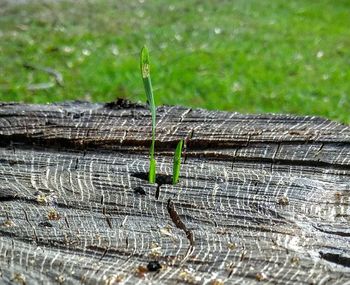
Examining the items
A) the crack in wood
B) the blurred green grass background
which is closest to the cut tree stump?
the crack in wood

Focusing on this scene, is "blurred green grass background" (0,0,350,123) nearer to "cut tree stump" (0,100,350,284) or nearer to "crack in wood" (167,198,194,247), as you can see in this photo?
"cut tree stump" (0,100,350,284)

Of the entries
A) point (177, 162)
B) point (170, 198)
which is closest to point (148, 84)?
point (177, 162)

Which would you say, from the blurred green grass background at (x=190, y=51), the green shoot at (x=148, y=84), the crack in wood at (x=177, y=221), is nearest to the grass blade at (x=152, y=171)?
the green shoot at (x=148, y=84)

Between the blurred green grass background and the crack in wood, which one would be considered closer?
the crack in wood

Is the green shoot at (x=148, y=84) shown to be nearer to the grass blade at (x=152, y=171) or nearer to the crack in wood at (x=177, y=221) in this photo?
the grass blade at (x=152, y=171)

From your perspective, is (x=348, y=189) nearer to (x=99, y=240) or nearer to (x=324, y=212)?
(x=324, y=212)

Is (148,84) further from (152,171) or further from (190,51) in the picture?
(190,51)
